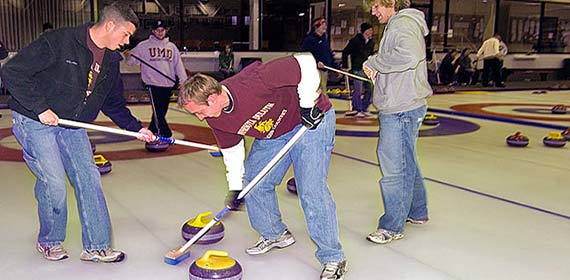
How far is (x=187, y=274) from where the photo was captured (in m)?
3.58

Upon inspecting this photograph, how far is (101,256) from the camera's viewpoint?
370 cm

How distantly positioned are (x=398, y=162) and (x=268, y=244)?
3.41 ft

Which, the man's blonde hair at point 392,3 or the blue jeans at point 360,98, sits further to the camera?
Result: the blue jeans at point 360,98

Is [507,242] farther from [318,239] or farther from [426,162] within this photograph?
[426,162]

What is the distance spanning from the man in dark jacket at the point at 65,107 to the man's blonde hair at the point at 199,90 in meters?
0.61

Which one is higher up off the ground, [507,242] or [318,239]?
[318,239]

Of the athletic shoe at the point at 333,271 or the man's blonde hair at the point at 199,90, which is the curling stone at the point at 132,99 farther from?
the man's blonde hair at the point at 199,90

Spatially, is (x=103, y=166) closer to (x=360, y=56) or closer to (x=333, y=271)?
(x=333, y=271)

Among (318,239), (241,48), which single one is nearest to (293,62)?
(318,239)

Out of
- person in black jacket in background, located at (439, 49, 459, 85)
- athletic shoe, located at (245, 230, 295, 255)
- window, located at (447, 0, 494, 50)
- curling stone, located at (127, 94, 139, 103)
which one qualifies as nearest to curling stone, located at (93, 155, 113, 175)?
athletic shoe, located at (245, 230, 295, 255)

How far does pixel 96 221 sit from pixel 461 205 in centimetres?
309

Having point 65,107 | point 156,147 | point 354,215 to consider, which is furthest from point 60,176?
point 156,147

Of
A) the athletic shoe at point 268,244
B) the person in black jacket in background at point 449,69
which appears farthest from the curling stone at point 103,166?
the person in black jacket in background at point 449,69

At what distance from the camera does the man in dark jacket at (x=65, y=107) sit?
322 centimetres
